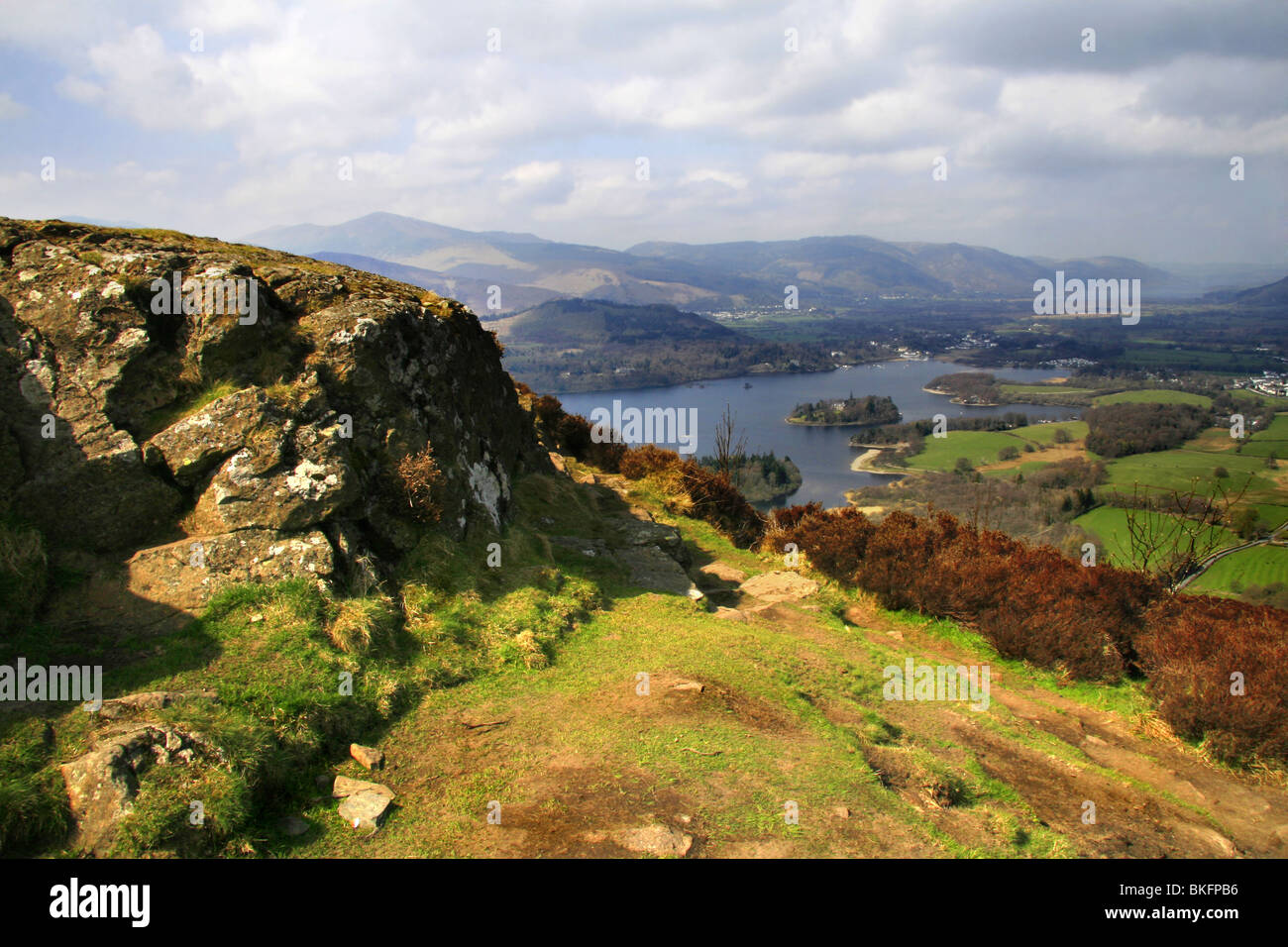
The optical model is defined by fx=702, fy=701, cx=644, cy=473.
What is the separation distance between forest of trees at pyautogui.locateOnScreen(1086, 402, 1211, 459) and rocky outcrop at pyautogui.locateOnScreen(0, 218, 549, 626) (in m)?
75.7

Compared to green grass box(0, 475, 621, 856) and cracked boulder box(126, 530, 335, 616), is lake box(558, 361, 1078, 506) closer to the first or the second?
green grass box(0, 475, 621, 856)

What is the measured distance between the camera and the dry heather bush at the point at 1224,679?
857 cm

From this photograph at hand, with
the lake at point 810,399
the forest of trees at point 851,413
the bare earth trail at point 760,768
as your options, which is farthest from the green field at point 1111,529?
the forest of trees at point 851,413

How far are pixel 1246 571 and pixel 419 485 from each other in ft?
115

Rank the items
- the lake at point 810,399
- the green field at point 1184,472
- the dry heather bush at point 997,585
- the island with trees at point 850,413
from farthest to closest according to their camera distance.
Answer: the island with trees at point 850,413
the lake at point 810,399
the green field at point 1184,472
the dry heather bush at point 997,585

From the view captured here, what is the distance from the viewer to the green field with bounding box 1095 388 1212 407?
91312 mm

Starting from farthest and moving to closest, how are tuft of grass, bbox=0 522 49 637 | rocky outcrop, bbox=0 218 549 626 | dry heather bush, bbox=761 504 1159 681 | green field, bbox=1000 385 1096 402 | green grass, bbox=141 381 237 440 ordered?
green field, bbox=1000 385 1096 402 < dry heather bush, bbox=761 504 1159 681 < green grass, bbox=141 381 237 440 < rocky outcrop, bbox=0 218 549 626 < tuft of grass, bbox=0 522 49 637

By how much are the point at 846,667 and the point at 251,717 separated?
7334 millimetres

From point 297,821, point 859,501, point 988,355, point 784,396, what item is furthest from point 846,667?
point 988,355

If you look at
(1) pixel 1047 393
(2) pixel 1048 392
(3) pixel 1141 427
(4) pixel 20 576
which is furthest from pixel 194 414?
(2) pixel 1048 392

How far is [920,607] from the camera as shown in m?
13.1

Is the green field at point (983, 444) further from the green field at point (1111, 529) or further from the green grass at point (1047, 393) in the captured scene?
the green field at point (1111, 529)

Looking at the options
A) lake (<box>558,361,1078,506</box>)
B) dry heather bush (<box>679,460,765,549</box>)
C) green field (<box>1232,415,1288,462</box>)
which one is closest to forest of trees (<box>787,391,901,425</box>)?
lake (<box>558,361,1078,506</box>)

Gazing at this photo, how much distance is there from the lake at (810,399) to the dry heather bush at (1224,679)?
4767 centimetres
